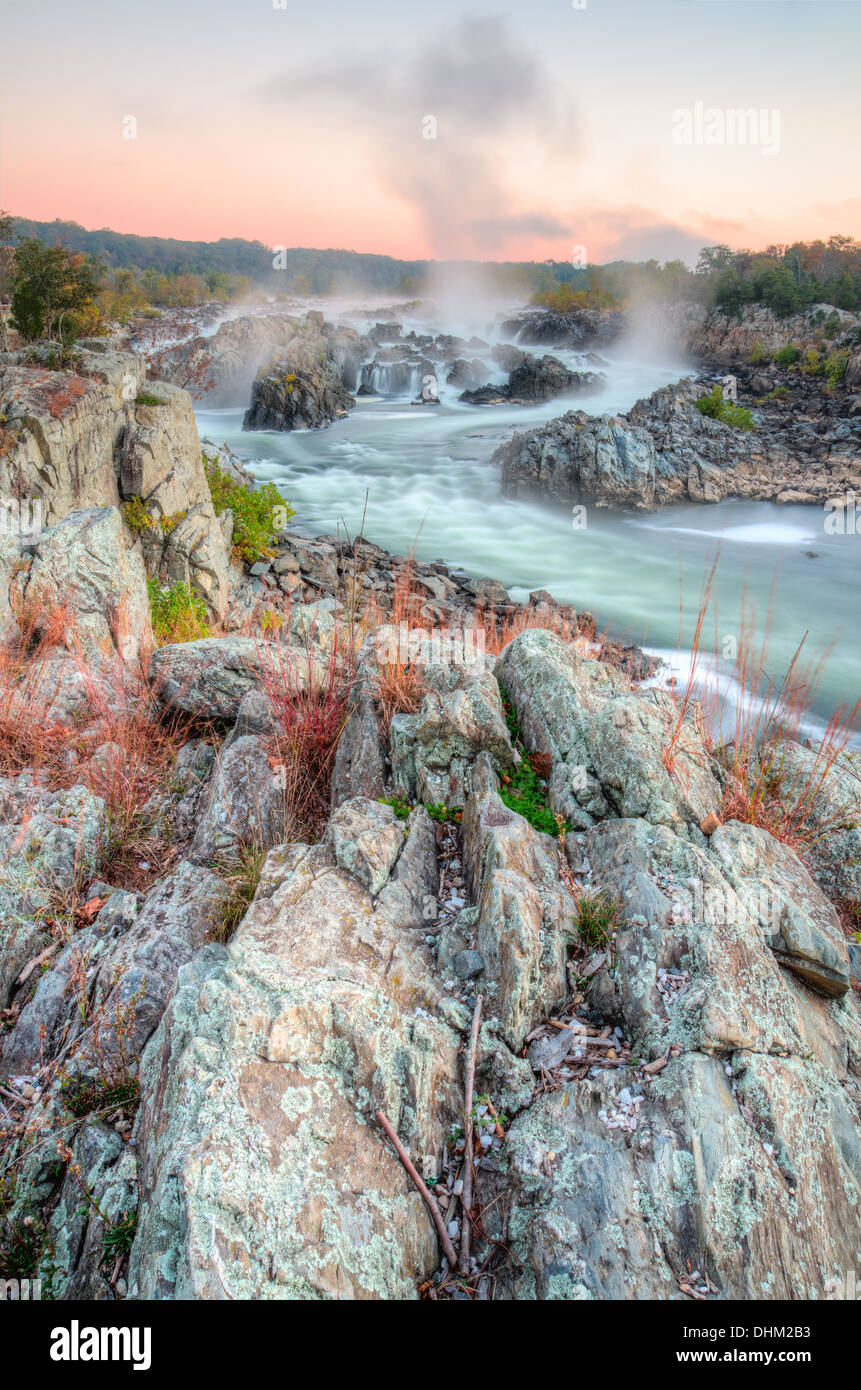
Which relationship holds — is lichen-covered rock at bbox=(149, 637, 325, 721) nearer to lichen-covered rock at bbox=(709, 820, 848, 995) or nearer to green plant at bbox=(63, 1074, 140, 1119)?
green plant at bbox=(63, 1074, 140, 1119)

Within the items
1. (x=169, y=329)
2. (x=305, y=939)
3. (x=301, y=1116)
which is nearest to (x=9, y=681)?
(x=305, y=939)

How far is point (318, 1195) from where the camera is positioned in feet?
6.99

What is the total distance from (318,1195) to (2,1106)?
5.16 ft

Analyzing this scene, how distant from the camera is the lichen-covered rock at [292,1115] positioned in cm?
198

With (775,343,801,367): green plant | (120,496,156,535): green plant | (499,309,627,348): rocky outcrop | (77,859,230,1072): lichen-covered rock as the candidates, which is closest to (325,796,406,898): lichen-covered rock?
(77,859,230,1072): lichen-covered rock

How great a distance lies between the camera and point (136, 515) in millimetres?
10438

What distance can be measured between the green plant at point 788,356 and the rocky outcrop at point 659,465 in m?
16.6

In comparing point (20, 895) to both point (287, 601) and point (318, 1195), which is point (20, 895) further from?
point (287, 601)

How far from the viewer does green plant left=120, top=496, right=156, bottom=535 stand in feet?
34.2

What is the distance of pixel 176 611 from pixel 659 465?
17.5 metres

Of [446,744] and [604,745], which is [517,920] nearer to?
[446,744]

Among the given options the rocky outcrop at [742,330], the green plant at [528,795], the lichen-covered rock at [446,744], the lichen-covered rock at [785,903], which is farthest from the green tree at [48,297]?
the rocky outcrop at [742,330]

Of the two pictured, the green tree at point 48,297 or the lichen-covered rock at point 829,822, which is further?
the green tree at point 48,297

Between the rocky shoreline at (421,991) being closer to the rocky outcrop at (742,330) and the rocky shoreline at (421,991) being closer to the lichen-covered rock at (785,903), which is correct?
the lichen-covered rock at (785,903)
